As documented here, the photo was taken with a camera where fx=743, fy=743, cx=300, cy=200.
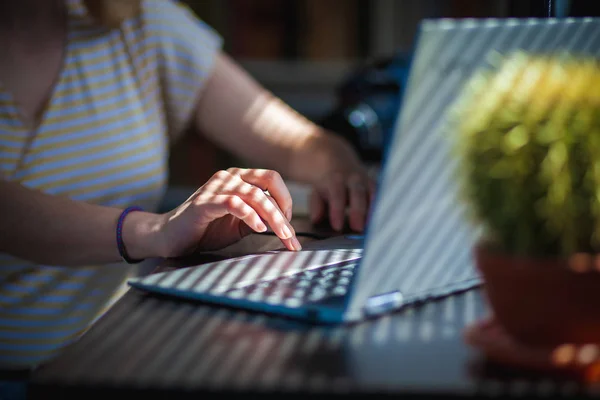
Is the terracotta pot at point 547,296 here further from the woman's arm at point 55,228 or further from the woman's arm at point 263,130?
the woman's arm at point 263,130

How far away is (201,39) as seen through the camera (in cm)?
153

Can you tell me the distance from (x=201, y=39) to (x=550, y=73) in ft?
3.76

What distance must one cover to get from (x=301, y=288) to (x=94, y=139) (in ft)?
2.62

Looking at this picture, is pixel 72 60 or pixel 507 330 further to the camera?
pixel 72 60

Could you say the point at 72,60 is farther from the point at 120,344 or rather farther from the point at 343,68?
the point at 343,68

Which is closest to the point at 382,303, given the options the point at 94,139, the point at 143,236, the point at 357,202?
the point at 143,236

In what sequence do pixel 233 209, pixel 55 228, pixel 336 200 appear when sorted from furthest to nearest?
pixel 336 200, pixel 55 228, pixel 233 209

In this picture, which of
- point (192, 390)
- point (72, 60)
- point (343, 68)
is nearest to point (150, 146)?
point (72, 60)

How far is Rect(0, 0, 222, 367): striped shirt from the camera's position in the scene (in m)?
1.26

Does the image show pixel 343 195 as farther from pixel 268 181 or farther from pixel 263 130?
pixel 263 130

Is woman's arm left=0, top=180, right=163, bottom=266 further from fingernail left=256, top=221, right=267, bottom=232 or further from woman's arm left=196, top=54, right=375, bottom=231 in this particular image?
woman's arm left=196, top=54, right=375, bottom=231

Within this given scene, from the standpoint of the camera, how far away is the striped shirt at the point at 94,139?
126 centimetres

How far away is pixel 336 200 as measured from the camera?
1148 mm

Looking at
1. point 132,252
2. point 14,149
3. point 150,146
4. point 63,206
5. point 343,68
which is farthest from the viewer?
point 343,68
